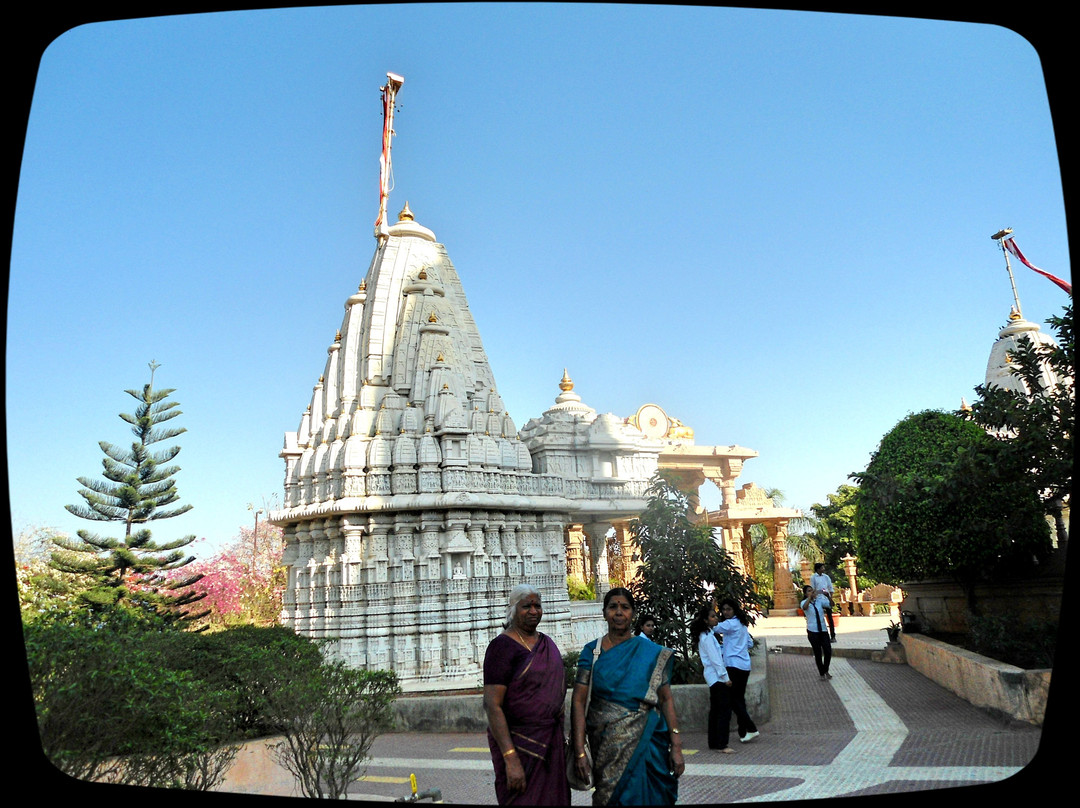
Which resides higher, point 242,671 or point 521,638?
point 521,638

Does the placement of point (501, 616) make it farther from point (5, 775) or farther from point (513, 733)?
point (5, 775)

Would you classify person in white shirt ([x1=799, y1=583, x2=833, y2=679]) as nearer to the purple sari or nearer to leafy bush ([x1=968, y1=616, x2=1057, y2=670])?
leafy bush ([x1=968, y1=616, x2=1057, y2=670])

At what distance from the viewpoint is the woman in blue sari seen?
116 inches

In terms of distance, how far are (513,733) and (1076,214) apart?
2806mm

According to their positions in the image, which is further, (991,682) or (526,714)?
(991,682)

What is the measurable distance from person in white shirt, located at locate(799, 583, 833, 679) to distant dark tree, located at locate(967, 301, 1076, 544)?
290cm

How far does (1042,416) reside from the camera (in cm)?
658

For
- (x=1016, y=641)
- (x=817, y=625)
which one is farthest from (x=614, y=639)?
(x=817, y=625)

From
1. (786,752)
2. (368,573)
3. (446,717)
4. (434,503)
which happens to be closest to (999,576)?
(786,752)

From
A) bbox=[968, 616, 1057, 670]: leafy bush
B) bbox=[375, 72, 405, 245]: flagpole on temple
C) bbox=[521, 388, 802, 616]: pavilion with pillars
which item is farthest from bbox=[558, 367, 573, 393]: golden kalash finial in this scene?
bbox=[968, 616, 1057, 670]: leafy bush

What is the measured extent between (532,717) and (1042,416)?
611 cm

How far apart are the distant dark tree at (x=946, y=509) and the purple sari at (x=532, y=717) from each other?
19.3ft

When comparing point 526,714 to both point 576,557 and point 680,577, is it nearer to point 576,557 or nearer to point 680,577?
point 680,577

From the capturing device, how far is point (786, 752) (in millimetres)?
5855
